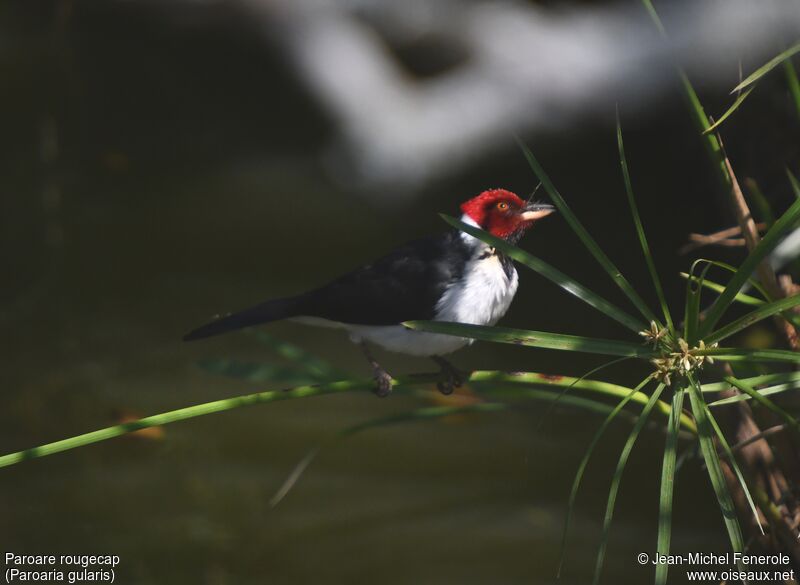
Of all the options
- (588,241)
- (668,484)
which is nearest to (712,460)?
(668,484)

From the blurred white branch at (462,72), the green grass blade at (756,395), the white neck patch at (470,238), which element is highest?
the blurred white branch at (462,72)

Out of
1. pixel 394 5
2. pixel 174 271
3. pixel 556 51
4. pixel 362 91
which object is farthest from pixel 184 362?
pixel 556 51

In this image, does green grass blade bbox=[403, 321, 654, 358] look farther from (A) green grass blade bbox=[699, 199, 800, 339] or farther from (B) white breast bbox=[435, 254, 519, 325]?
(B) white breast bbox=[435, 254, 519, 325]

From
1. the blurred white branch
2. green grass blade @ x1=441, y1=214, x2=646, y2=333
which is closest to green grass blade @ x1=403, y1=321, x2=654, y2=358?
green grass blade @ x1=441, y1=214, x2=646, y2=333

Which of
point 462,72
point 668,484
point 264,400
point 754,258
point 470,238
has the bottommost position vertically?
point 668,484

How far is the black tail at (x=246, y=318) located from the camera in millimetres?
1228

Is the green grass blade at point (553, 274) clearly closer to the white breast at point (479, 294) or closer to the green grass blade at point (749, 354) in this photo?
the green grass blade at point (749, 354)

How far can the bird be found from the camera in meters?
1.27

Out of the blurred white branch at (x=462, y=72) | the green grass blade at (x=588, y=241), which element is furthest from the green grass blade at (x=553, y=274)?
the blurred white branch at (x=462, y=72)

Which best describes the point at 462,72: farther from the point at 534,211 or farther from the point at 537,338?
the point at 537,338

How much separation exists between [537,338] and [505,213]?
0.36 metres

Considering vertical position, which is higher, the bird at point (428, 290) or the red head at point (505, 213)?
the red head at point (505, 213)

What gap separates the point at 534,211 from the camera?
127 cm

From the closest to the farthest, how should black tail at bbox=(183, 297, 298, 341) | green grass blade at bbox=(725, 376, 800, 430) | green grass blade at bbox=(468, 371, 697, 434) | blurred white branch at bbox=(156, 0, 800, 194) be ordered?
1. green grass blade at bbox=(725, 376, 800, 430)
2. green grass blade at bbox=(468, 371, 697, 434)
3. black tail at bbox=(183, 297, 298, 341)
4. blurred white branch at bbox=(156, 0, 800, 194)
